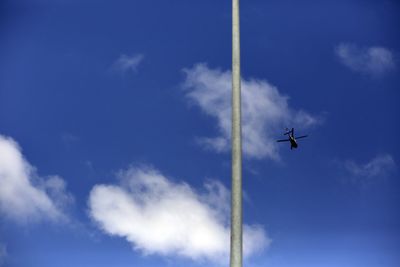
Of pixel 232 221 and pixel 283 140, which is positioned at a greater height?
pixel 283 140

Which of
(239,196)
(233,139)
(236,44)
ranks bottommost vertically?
(239,196)

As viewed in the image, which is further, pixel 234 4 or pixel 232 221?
pixel 234 4

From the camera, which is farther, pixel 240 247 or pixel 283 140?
pixel 283 140

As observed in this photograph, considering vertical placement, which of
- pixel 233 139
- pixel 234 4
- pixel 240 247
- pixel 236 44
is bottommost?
pixel 240 247

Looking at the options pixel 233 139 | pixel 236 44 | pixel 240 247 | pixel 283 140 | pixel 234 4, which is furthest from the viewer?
pixel 283 140

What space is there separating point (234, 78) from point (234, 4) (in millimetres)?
3111

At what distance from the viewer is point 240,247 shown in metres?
11.3

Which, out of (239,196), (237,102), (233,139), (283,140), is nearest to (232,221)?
(239,196)

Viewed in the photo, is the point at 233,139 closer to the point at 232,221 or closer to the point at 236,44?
the point at 232,221

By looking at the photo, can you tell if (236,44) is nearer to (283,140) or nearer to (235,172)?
(235,172)

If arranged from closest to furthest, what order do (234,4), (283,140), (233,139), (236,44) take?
(233,139) < (236,44) < (234,4) < (283,140)

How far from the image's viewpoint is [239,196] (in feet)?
38.2

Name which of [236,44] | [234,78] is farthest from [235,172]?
[236,44]

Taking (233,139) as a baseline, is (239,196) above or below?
below
